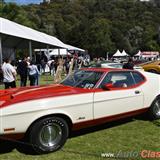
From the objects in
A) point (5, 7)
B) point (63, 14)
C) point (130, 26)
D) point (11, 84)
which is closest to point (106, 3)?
point (130, 26)

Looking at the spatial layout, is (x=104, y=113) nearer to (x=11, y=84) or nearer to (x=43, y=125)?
(x=43, y=125)

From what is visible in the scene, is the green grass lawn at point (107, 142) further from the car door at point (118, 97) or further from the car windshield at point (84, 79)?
the car windshield at point (84, 79)

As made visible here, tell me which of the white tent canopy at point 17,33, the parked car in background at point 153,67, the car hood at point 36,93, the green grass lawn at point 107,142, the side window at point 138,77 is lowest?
the green grass lawn at point 107,142

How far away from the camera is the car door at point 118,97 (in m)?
6.71

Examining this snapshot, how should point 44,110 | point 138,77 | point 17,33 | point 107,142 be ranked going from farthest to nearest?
1. point 17,33
2. point 138,77
3. point 107,142
4. point 44,110

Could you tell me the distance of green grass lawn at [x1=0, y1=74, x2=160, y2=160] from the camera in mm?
5855

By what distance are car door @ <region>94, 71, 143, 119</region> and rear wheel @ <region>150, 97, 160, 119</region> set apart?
60cm

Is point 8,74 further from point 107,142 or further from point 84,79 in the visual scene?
point 107,142

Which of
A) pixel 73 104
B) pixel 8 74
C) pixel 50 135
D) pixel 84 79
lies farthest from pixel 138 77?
pixel 8 74

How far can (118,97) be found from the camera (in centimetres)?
709

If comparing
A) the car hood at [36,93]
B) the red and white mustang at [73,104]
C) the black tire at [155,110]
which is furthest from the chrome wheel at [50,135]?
the black tire at [155,110]

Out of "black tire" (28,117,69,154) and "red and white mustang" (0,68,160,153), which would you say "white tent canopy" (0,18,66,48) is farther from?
"black tire" (28,117,69,154)

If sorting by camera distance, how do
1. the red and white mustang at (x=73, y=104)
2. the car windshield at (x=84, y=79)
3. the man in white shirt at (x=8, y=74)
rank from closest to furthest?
the red and white mustang at (x=73, y=104)
the car windshield at (x=84, y=79)
the man in white shirt at (x=8, y=74)

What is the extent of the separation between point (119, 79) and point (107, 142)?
1567 millimetres
